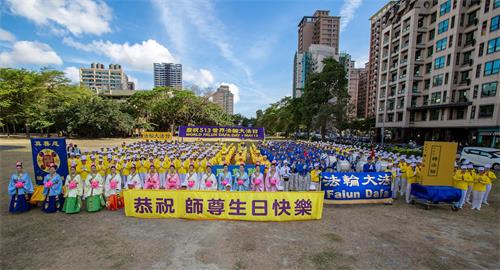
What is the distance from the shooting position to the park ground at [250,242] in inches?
185

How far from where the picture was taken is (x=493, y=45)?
23.9 meters

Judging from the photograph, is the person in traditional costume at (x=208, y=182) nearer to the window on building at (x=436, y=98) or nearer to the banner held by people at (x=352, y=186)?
the banner held by people at (x=352, y=186)

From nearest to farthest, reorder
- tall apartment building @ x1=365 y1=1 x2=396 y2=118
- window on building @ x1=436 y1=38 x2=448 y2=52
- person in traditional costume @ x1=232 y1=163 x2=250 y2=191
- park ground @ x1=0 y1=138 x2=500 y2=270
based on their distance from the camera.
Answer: park ground @ x1=0 y1=138 x2=500 y2=270 < person in traditional costume @ x1=232 y1=163 x2=250 y2=191 < window on building @ x1=436 y1=38 x2=448 y2=52 < tall apartment building @ x1=365 y1=1 x2=396 y2=118

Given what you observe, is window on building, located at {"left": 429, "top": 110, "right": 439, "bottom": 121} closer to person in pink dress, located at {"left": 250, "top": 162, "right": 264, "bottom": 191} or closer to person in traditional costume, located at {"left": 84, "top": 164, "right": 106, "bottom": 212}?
person in pink dress, located at {"left": 250, "top": 162, "right": 264, "bottom": 191}

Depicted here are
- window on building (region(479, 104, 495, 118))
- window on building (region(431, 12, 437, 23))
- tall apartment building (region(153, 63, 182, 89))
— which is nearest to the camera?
window on building (region(479, 104, 495, 118))

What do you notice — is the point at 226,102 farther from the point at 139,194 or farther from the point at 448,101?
the point at 139,194

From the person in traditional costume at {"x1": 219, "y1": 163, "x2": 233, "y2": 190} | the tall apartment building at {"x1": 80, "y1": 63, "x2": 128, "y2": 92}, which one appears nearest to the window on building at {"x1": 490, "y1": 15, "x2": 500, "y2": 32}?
Result: the person in traditional costume at {"x1": 219, "y1": 163, "x2": 233, "y2": 190}

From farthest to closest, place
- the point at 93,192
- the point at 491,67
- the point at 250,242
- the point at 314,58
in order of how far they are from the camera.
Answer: the point at 314,58
the point at 491,67
the point at 93,192
the point at 250,242

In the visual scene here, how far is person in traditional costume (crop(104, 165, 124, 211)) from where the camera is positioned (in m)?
7.40

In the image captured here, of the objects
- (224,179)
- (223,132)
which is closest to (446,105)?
(223,132)

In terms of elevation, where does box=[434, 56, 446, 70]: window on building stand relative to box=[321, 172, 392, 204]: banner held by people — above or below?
above

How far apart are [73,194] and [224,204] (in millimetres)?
5138

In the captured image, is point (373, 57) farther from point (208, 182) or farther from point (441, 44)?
point (208, 182)

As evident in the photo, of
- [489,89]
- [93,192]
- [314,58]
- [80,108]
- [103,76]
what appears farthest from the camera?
[103,76]
